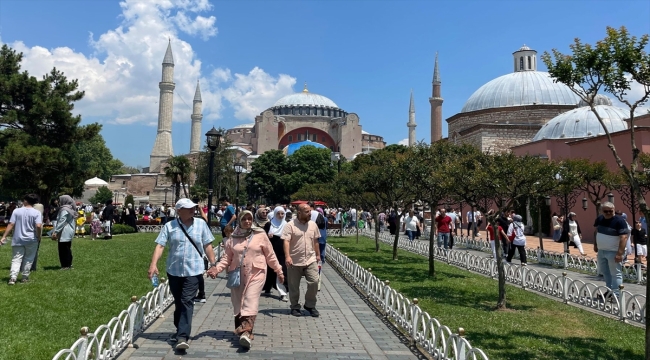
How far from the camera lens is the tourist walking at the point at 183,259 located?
4582 mm

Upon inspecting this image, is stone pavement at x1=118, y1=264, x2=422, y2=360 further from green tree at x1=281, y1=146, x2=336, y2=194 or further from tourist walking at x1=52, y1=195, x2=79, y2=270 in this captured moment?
green tree at x1=281, y1=146, x2=336, y2=194

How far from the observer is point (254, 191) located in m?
52.3

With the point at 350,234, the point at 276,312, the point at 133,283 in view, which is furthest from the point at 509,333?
the point at 350,234

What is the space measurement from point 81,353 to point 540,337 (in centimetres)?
459

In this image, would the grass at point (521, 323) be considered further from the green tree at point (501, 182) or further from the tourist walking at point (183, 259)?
the tourist walking at point (183, 259)

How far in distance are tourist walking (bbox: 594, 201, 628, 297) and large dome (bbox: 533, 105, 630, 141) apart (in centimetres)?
2139

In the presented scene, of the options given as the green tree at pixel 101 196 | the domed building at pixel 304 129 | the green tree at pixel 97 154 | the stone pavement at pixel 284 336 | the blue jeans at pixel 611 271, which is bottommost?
the stone pavement at pixel 284 336

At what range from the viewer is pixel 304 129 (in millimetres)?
76438

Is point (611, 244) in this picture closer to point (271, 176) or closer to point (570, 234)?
point (570, 234)

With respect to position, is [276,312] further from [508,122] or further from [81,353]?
[508,122]

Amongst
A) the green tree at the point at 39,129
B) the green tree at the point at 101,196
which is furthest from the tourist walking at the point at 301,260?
the green tree at the point at 101,196

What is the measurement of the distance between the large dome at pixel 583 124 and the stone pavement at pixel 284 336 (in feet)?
77.3

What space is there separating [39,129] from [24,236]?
14.0 metres

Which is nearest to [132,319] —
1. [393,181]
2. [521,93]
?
[393,181]
